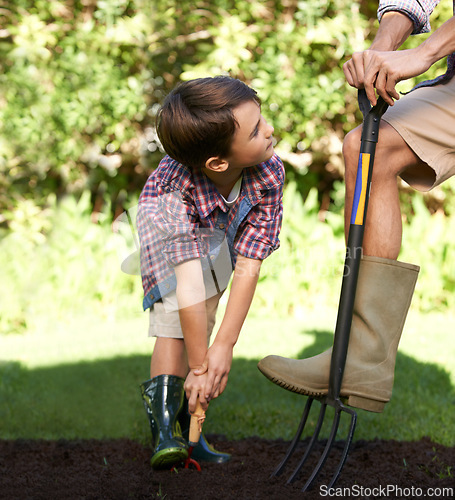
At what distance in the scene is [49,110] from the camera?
4.89 metres

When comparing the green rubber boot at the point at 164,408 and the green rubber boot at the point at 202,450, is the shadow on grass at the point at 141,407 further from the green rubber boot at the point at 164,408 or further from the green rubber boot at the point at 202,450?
the green rubber boot at the point at 164,408

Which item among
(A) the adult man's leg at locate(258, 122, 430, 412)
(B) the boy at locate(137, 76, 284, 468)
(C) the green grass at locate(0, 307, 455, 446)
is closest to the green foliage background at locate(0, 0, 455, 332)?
(C) the green grass at locate(0, 307, 455, 446)

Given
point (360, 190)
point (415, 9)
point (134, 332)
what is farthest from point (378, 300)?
point (134, 332)

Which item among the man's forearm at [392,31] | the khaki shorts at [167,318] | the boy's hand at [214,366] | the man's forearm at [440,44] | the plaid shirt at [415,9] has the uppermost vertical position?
the plaid shirt at [415,9]

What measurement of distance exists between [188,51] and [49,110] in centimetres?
155

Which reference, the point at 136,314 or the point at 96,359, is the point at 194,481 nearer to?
the point at 96,359

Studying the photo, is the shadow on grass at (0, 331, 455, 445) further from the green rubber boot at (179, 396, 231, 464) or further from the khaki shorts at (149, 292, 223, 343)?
the khaki shorts at (149, 292, 223, 343)

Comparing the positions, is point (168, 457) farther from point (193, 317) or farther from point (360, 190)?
point (360, 190)

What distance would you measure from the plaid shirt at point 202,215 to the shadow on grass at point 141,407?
77cm

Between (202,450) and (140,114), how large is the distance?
383cm

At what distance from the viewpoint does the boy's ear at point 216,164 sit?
5.67 ft

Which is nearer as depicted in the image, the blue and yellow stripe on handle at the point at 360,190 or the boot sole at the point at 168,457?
the blue and yellow stripe on handle at the point at 360,190

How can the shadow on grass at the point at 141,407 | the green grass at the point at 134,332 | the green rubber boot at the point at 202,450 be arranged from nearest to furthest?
the green rubber boot at the point at 202,450, the shadow on grass at the point at 141,407, the green grass at the point at 134,332

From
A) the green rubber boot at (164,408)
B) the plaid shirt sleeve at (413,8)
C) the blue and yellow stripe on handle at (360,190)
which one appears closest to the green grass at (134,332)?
the green rubber boot at (164,408)
